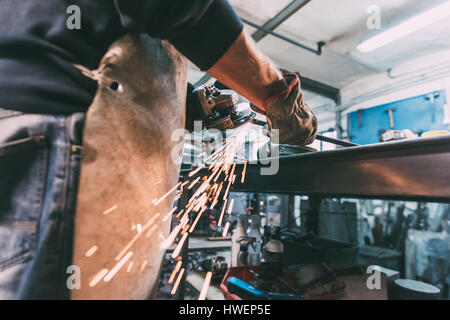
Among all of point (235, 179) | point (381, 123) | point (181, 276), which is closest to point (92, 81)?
point (235, 179)

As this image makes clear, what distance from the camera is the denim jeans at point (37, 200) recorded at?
0.47 metres

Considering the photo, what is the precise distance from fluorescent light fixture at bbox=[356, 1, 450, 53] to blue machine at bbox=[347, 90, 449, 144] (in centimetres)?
128

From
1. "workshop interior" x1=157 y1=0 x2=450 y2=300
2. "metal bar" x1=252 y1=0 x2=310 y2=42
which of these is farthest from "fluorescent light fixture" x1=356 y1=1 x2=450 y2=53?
"metal bar" x1=252 y1=0 x2=310 y2=42

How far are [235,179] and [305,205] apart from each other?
3379 mm

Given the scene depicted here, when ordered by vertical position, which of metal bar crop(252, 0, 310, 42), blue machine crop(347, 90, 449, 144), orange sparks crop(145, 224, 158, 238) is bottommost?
orange sparks crop(145, 224, 158, 238)

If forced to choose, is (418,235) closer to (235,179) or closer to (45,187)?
(235,179)

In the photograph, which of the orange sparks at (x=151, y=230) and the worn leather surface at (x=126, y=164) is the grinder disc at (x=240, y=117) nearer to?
the worn leather surface at (x=126, y=164)

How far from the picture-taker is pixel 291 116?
88cm

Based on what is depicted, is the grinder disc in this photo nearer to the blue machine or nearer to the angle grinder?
the angle grinder

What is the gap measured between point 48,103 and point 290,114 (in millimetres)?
700

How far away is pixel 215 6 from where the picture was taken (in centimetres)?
61

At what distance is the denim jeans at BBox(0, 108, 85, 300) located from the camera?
47 centimetres

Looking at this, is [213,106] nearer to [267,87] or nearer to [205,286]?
[267,87]

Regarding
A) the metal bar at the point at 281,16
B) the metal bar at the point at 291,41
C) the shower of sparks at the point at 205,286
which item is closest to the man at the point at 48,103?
the shower of sparks at the point at 205,286
